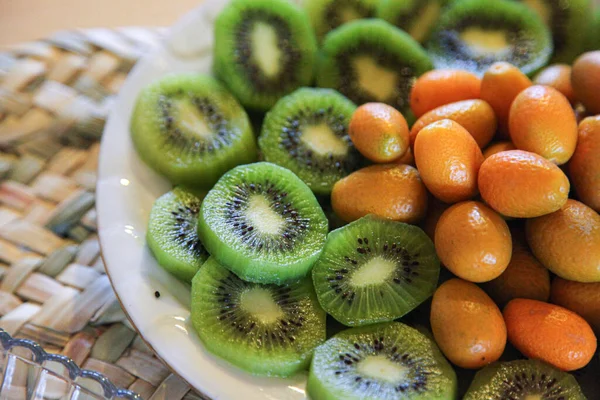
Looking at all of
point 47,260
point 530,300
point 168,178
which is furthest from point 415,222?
point 47,260

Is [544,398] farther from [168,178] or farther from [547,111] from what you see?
[168,178]

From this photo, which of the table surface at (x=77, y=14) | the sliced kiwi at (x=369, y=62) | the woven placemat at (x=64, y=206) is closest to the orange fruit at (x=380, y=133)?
the sliced kiwi at (x=369, y=62)

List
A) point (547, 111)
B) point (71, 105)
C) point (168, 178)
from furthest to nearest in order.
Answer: point (71, 105) → point (168, 178) → point (547, 111)

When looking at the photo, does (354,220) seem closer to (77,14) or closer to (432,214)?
(432,214)

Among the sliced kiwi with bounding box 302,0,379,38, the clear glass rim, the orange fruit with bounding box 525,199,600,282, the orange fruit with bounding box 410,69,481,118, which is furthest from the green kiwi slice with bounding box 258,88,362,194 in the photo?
the clear glass rim

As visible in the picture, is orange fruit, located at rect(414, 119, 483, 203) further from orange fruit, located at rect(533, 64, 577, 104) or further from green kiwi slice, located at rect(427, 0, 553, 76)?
green kiwi slice, located at rect(427, 0, 553, 76)

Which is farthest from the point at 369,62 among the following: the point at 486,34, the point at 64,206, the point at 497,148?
the point at 64,206

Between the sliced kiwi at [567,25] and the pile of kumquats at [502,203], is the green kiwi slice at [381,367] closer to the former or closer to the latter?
the pile of kumquats at [502,203]
